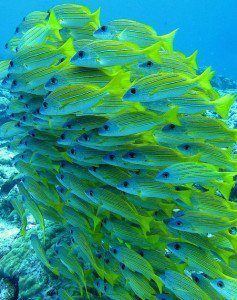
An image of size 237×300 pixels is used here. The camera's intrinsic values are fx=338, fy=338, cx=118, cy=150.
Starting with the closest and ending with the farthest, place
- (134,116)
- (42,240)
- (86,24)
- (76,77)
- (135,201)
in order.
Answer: (134,116) → (76,77) → (135,201) → (86,24) → (42,240)

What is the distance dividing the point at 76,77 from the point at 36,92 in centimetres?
70

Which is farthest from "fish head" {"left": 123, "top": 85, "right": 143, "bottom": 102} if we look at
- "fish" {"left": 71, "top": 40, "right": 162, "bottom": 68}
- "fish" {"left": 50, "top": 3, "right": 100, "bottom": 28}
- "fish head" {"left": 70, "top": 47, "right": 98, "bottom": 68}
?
"fish" {"left": 50, "top": 3, "right": 100, "bottom": 28}

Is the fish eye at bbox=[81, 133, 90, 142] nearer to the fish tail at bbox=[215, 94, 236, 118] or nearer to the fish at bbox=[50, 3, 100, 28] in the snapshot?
the fish tail at bbox=[215, 94, 236, 118]

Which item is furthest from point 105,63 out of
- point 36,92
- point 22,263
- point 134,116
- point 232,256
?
point 22,263

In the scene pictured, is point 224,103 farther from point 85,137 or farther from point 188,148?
point 85,137

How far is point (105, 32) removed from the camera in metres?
4.00

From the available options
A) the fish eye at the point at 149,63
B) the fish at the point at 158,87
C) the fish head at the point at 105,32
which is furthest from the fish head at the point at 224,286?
the fish head at the point at 105,32

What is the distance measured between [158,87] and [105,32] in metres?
1.21

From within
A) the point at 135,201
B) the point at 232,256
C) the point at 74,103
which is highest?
the point at 74,103

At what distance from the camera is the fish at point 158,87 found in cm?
325

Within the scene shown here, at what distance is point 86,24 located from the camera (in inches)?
168

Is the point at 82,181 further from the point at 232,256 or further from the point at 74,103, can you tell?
the point at 232,256

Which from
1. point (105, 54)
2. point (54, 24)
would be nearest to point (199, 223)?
point (105, 54)

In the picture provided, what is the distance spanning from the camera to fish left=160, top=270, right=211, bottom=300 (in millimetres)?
3248
